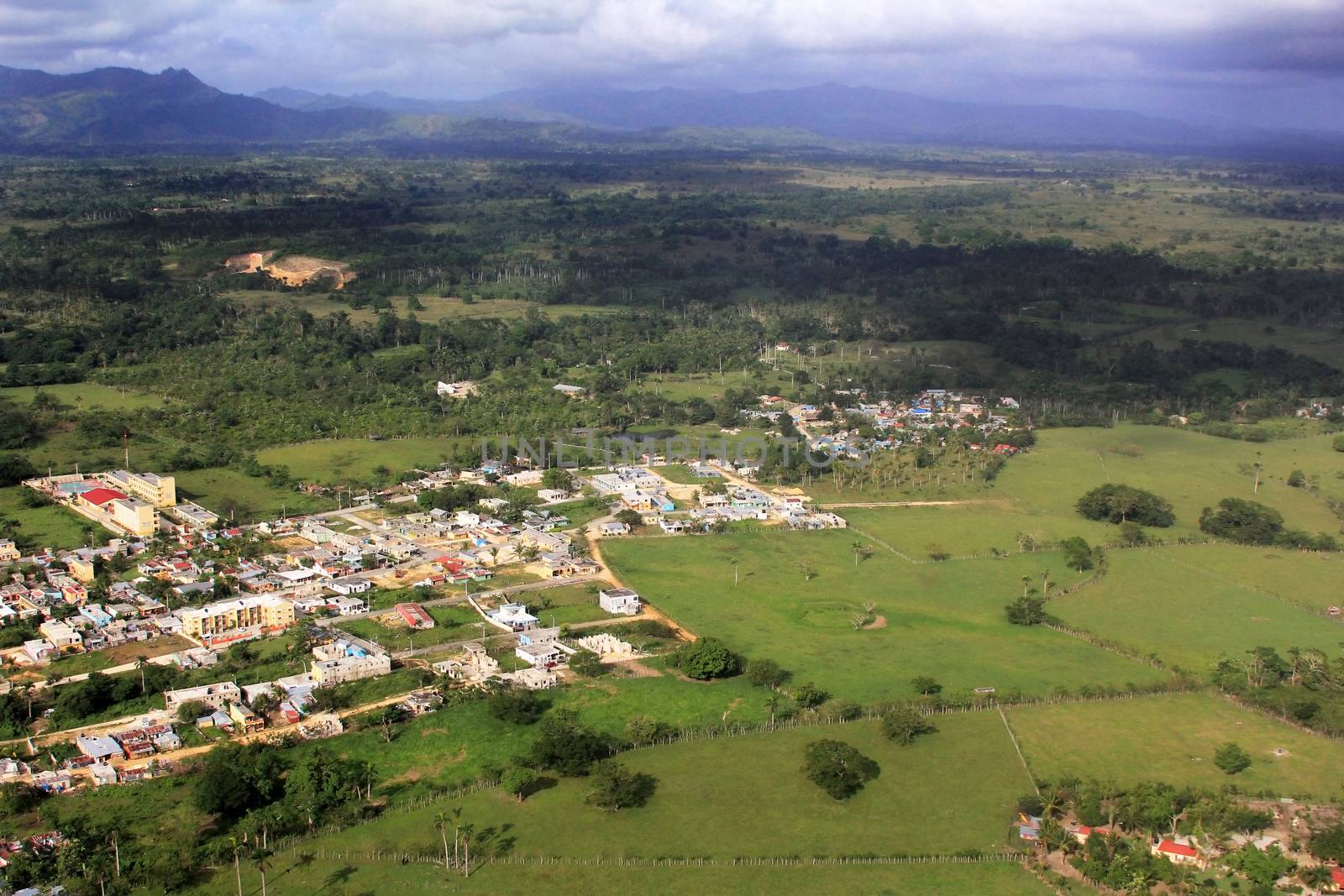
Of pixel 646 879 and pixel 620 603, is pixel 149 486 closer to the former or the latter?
pixel 620 603

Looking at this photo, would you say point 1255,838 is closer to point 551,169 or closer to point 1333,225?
point 1333,225

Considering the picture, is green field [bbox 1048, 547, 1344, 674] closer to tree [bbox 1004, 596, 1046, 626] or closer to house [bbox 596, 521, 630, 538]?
tree [bbox 1004, 596, 1046, 626]

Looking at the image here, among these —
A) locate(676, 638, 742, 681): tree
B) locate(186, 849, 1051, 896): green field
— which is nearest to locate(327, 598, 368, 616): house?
locate(676, 638, 742, 681): tree

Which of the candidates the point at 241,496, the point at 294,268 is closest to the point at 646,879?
the point at 241,496

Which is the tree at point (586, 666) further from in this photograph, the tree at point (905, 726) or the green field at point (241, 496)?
the green field at point (241, 496)

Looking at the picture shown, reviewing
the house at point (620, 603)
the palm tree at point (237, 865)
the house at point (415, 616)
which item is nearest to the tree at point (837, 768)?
the house at point (620, 603)

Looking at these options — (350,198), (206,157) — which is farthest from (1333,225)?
(206,157)
